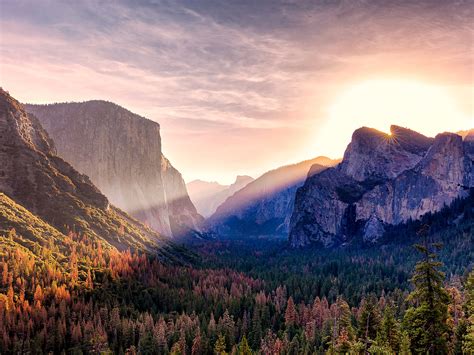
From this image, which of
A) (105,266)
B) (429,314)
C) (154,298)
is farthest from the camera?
→ (105,266)

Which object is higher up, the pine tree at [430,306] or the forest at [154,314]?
the pine tree at [430,306]

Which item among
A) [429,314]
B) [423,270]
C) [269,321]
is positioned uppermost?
[423,270]

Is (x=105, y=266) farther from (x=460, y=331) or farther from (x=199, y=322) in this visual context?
(x=460, y=331)

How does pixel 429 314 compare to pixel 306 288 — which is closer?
pixel 429 314

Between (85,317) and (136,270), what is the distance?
65.5 meters

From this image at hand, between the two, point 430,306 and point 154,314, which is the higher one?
point 430,306

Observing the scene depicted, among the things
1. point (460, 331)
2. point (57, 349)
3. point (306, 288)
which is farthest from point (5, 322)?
point (306, 288)

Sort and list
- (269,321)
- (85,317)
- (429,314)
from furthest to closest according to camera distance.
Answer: (269,321), (85,317), (429,314)

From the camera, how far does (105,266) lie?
191 metres

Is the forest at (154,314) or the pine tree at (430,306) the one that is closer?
the pine tree at (430,306)

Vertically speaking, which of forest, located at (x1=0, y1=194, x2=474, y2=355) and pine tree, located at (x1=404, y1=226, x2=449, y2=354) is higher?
pine tree, located at (x1=404, y1=226, x2=449, y2=354)

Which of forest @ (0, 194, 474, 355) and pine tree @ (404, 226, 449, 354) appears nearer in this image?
pine tree @ (404, 226, 449, 354)

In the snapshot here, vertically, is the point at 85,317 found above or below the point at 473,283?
below

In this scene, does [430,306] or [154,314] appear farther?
[154,314]
